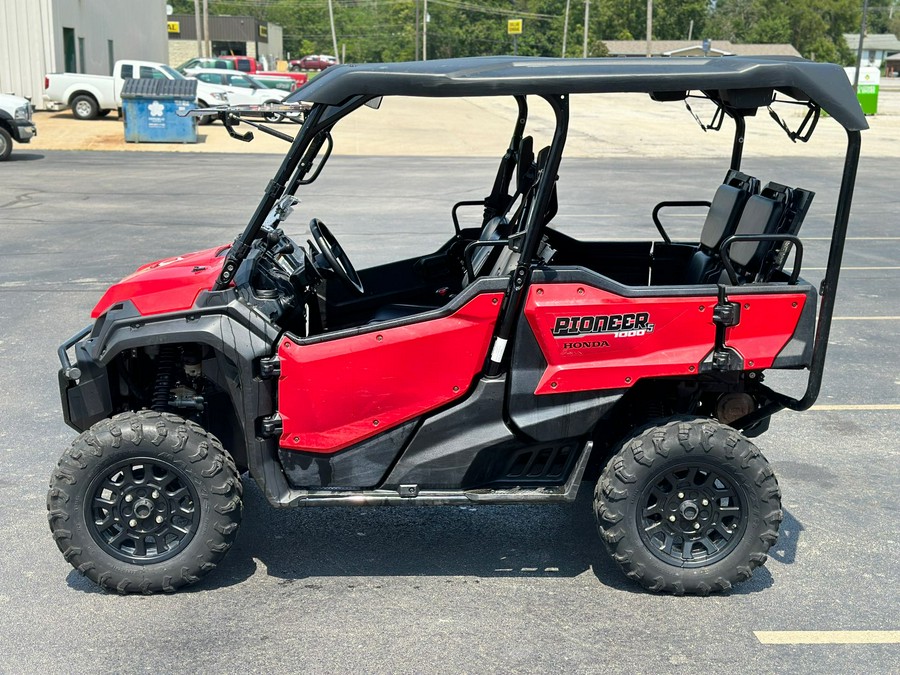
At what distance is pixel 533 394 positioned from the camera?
166 inches

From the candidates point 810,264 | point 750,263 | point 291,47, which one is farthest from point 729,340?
point 291,47

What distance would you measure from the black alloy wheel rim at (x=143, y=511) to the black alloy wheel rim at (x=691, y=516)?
1.85m

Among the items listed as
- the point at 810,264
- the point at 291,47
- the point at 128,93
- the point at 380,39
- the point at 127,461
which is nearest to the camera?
the point at 127,461

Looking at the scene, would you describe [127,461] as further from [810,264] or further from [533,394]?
[810,264]

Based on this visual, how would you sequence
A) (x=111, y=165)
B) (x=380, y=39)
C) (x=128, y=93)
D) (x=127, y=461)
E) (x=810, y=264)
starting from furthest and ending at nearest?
1. (x=380, y=39)
2. (x=128, y=93)
3. (x=111, y=165)
4. (x=810, y=264)
5. (x=127, y=461)

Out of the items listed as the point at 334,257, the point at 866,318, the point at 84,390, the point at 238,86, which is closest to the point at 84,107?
the point at 238,86

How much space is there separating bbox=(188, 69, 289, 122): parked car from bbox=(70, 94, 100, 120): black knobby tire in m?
3.29

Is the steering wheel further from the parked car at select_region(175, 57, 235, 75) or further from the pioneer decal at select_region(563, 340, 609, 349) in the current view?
the parked car at select_region(175, 57, 235, 75)

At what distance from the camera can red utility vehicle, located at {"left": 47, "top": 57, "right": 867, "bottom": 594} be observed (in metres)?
4.11

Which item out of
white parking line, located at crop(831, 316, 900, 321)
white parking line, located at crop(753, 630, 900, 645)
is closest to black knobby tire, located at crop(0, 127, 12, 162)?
white parking line, located at crop(831, 316, 900, 321)

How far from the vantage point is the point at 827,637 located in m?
3.99

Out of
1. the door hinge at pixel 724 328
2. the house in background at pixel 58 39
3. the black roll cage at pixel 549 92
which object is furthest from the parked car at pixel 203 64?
the door hinge at pixel 724 328

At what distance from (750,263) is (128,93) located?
2381 centimetres

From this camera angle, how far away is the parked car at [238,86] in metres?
31.5
